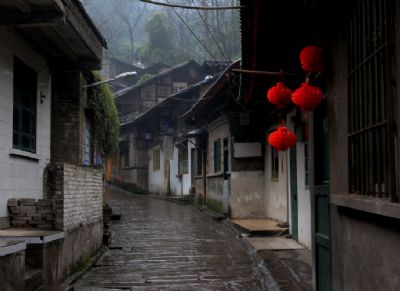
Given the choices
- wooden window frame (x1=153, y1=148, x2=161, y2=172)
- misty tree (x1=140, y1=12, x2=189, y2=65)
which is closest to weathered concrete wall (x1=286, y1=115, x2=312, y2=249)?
wooden window frame (x1=153, y1=148, x2=161, y2=172)

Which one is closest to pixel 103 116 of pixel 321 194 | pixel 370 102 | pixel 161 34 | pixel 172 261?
pixel 172 261

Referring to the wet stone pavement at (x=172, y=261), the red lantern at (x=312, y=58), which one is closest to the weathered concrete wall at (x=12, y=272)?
the wet stone pavement at (x=172, y=261)

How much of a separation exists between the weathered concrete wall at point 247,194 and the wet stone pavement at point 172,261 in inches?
37.1

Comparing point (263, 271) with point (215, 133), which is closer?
point (263, 271)

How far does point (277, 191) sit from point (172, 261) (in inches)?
192

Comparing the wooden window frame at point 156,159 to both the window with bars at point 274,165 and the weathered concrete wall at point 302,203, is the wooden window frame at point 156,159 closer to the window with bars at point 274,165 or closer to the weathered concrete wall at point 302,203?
the window with bars at point 274,165

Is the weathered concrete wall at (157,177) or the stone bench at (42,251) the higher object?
the weathered concrete wall at (157,177)

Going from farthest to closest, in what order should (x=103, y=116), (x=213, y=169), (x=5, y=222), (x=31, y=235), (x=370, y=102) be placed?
(x=213, y=169) < (x=103, y=116) < (x=5, y=222) < (x=31, y=235) < (x=370, y=102)

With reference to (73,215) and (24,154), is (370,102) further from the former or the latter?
(24,154)

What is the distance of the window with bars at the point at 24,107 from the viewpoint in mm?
8031

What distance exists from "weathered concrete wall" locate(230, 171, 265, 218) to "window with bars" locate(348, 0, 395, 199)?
1111 centimetres

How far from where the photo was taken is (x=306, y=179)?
399 inches

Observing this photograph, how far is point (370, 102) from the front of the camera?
373 cm

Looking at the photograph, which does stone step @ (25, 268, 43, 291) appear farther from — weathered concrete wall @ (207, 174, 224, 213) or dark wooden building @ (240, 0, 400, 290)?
weathered concrete wall @ (207, 174, 224, 213)
